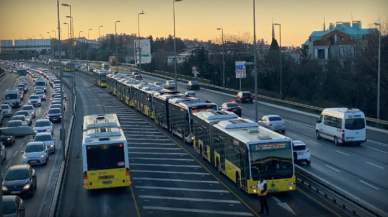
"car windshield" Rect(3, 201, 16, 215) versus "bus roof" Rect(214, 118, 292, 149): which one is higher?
"bus roof" Rect(214, 118, 292, 149)

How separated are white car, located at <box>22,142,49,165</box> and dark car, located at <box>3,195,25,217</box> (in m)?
10.8

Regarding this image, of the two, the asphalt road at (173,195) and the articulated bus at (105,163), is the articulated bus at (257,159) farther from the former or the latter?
the articulated bus at (105,163)

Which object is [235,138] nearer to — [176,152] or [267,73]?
[176,152]

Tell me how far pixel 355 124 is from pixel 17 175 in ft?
64.0

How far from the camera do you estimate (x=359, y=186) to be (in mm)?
→ 20641

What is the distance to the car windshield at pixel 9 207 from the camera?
1509 cm

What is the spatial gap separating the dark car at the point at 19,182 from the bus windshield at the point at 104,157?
9.03 ft

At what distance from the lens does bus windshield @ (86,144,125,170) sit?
19500mm

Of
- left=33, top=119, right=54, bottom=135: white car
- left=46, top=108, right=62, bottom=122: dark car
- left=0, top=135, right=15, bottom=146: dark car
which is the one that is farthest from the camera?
left=46, top=108, right=62, bottom=122: dark car

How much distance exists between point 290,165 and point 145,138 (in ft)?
57.2

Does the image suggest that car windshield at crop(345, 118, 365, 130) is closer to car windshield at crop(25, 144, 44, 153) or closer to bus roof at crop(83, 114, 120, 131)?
bus roof at crop(83, 114, 120, 131)

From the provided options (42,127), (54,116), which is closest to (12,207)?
(42,127)

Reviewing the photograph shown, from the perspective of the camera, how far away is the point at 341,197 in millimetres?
16562

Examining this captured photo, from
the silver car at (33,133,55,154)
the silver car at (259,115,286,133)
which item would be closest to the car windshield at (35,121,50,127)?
the silver car at (33,133,55,154)
